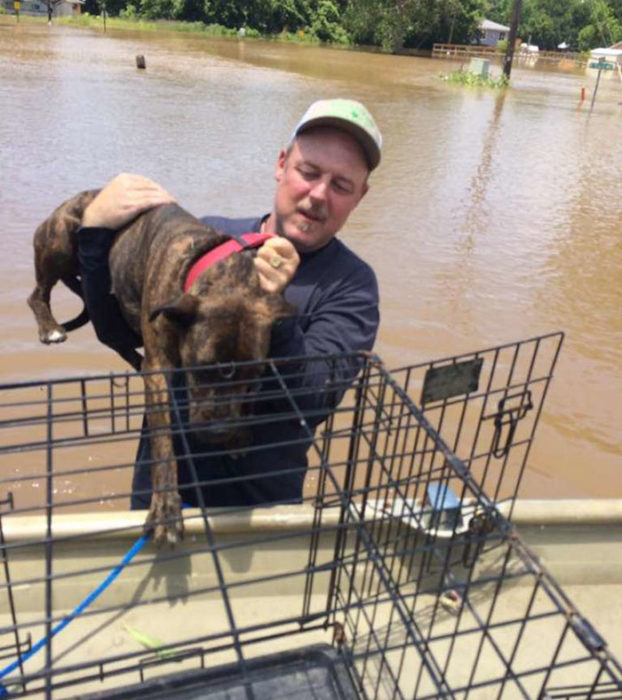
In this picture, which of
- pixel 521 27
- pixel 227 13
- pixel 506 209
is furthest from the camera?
pixel 521 27

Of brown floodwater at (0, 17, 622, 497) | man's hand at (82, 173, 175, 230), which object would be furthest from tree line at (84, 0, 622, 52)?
man's hand at (82, 173, 175, 230)

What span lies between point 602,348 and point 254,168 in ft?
23.3

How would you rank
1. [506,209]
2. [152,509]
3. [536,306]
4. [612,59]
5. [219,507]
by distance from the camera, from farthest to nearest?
[612,59] < [506,209] < [536,306] < [219,507] < [152,509]

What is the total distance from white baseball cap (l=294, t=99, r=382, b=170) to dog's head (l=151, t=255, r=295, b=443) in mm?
599

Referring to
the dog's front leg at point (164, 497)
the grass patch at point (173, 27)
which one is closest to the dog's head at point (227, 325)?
the dog's front leg at point (164, 497)

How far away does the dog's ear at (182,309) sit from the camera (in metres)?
1.91

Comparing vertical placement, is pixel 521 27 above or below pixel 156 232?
above

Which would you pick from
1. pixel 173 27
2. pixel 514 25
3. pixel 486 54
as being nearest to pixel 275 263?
pixel 514 25

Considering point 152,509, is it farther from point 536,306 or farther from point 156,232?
point 536,306

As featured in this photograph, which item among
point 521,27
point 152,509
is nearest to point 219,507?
point 152,509

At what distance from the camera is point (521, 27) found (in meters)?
74.2

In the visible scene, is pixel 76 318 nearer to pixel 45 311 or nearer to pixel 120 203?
pixel 45 311

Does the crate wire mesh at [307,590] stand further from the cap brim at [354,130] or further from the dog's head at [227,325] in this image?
the cap brim at [354,130]

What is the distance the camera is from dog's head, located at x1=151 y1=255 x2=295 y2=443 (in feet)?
6.30
